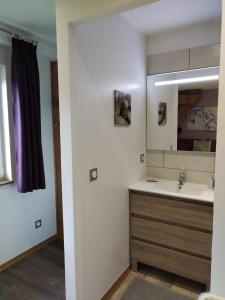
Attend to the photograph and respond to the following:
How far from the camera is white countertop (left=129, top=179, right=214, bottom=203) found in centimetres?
198

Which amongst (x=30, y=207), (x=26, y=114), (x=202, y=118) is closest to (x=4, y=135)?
(x=26, y=114)

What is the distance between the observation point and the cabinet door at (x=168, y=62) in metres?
2.33

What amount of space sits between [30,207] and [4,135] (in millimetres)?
870

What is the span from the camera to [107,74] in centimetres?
188

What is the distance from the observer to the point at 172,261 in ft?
6.94

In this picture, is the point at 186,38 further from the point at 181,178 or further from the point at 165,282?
the point at 165,282

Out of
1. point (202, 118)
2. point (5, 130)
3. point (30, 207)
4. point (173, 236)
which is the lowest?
point (173, 236)

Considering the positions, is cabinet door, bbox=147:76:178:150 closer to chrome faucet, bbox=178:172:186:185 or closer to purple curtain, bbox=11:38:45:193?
chrome faucet, bbox=178:172:186:185

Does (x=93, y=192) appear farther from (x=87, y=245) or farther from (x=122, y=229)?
(x=122, y=229)

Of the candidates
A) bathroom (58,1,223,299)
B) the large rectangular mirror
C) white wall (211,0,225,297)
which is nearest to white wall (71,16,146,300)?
bathroom (58,1,223,299)

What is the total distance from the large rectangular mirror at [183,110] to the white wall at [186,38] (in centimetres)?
27

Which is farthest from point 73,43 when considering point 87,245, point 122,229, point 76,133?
point 122,229

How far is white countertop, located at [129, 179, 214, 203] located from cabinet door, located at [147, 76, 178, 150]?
412 mm

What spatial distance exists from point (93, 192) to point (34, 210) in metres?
1.22
